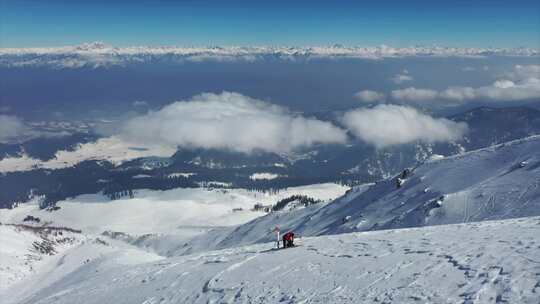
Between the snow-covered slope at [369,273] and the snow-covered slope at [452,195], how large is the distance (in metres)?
32.5

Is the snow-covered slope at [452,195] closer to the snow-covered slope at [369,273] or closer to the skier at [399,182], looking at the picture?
the skier at [399,182]

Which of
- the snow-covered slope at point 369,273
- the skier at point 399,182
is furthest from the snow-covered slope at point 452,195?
the snow-covered slope at point 369,273

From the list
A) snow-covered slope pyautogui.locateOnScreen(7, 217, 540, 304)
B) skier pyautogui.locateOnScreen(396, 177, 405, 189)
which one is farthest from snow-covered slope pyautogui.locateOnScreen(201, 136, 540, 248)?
snow-covered slope pyautogui.locateOnScreen(7, 217, 540, 304)

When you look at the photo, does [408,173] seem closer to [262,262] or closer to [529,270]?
[262,262]

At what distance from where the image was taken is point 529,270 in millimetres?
21797

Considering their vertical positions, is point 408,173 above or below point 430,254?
below

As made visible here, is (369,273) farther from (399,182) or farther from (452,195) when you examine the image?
(399,182)

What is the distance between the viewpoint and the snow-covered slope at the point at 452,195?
2653 inches

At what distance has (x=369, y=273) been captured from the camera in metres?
26.7

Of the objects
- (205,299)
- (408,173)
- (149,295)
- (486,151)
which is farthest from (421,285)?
A: (408,173)

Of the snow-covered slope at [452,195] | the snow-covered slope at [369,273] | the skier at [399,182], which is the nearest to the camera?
the snow-covered slope at [369,273]

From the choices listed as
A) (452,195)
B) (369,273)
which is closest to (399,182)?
(452,195)

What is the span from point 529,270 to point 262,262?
738 inches

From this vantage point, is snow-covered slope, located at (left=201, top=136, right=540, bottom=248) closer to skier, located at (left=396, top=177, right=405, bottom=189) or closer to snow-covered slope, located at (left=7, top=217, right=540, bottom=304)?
skier, located at (left=396, top=177, right=405, bottom=189)
